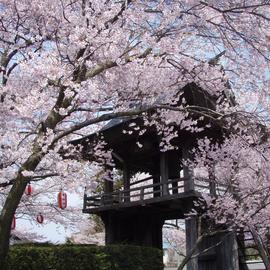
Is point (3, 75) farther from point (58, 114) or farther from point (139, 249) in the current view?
point (139, 249)

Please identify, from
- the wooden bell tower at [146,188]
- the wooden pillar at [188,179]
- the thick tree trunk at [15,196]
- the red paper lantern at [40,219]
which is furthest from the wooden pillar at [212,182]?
the thick tree trunk at [15,196]

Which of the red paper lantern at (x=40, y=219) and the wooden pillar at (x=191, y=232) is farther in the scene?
the red paper lantern at (x=40, y=219)

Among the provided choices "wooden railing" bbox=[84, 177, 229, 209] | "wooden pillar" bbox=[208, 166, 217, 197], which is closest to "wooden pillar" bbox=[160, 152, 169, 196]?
"wooden railing" bbox=[84, 177, 229, 209]

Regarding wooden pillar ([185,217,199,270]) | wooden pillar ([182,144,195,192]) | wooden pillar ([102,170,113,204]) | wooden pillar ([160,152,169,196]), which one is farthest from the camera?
wooden pillar ([102,170,113,204])

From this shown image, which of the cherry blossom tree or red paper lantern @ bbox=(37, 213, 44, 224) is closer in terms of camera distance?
the cherry blossom tree

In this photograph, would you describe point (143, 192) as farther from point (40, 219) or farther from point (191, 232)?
point (40, 219)

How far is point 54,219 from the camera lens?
16250 millimetres

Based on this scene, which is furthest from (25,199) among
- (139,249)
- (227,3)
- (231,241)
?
(227,3)

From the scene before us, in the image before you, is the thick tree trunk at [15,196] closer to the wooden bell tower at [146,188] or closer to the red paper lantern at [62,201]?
the wooden bell tower at [146,188]

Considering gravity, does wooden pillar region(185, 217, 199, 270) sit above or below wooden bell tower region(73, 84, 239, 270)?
below

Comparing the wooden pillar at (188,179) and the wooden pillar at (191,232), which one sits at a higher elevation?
the wooden pillar at (188,179)

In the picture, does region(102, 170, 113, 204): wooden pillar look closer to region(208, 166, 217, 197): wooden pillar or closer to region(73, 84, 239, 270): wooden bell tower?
region(73, 84, 239, 270): wooden bell tower

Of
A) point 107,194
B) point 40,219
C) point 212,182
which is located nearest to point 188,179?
point 212,182

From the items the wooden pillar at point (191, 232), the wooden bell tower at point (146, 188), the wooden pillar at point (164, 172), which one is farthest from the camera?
the wooden pillar at point (164, 172)
